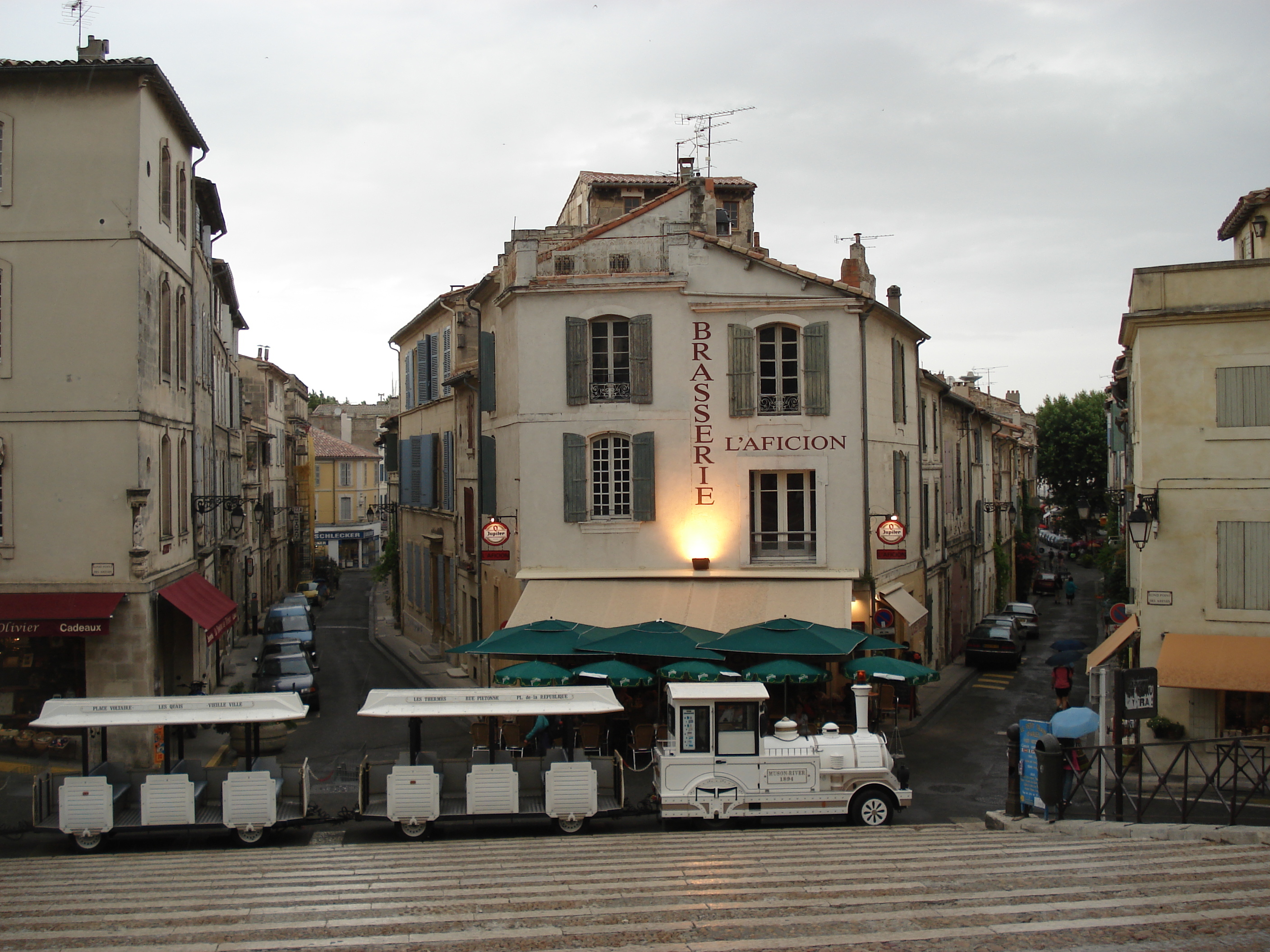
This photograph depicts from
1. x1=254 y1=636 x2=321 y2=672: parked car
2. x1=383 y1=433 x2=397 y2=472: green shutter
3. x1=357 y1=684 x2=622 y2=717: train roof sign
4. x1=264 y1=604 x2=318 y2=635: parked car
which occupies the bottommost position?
x1=254 y1=636 x2=321 y2=672: parked car

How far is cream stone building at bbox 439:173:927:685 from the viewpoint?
70.6 ft

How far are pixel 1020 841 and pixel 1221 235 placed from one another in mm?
19369

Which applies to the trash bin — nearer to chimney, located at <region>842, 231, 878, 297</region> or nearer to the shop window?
the shop window

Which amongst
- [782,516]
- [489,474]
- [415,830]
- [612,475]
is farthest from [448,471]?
[415,830]

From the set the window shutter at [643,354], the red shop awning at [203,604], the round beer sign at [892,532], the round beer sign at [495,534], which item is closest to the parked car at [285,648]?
the red shop awning at [203,604]

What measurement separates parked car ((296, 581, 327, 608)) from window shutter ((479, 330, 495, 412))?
2591 centimetres

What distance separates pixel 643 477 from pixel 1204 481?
1002cm

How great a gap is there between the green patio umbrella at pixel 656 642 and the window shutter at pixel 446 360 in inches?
525

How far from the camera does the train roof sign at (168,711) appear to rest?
13.5 metres

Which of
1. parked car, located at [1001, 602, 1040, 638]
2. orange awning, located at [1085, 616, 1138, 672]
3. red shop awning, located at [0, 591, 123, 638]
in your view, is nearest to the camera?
red shop awning, located at [0, 591, 123, 638]

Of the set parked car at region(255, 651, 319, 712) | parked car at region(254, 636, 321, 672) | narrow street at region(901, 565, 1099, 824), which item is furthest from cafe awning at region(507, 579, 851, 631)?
parked car at region(254, 636, 321, 672)

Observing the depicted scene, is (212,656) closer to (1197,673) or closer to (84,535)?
(84,535)

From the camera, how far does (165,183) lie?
21.0 meters

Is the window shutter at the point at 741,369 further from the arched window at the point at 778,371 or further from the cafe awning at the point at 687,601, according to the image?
the cafe awning at the point at 687,601
